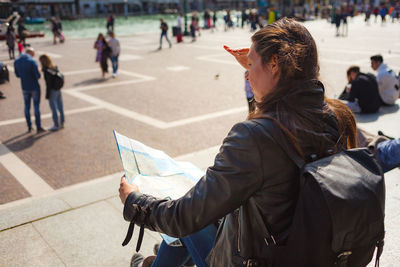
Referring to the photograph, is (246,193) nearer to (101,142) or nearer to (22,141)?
(101,142)

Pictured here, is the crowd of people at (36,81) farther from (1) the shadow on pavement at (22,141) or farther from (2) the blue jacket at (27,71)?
(1) the shadow on pavement at (22,141)

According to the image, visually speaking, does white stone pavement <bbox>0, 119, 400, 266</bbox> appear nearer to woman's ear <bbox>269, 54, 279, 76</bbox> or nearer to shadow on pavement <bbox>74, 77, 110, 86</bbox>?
woman's ear <bbox>269, 54, 279, 76</bbox>

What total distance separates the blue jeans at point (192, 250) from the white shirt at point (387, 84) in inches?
293

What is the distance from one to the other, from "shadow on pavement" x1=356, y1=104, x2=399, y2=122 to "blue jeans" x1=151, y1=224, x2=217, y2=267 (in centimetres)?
633

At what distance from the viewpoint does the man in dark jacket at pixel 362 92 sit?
790 centimetres

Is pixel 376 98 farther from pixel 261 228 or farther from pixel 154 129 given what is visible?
pixel 261 228

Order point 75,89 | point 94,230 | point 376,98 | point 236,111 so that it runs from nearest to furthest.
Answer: point 94,230 < point 376,98 < point 236,111 < point 75,89

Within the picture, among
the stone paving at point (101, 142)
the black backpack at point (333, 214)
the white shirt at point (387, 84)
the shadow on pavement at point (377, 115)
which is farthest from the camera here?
the white shirt at point (387, 84)

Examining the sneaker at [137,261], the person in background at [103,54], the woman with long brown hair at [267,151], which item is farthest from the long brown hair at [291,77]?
the person in background at [103,54]

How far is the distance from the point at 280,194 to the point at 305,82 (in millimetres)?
445

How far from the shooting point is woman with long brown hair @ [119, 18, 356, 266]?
4.89 feet

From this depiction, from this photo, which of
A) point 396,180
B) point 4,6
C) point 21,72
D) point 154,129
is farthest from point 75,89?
point 4,6

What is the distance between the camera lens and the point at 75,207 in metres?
4.67

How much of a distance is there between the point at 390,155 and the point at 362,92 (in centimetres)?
501
